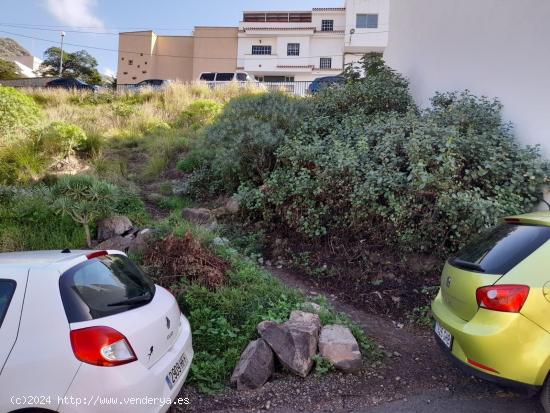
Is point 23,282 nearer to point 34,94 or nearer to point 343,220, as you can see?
point 343,220

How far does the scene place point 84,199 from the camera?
21.5 feet

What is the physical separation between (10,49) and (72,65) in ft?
29.1

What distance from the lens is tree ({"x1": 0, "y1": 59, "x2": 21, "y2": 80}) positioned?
3828cm

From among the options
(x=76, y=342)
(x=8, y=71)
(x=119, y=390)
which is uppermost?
(x=8, y=71)

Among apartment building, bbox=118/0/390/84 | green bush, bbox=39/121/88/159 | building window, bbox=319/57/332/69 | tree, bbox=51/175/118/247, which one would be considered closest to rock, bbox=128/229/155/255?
tree, bbox=51/175/118/247

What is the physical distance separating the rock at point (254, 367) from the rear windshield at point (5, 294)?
191 centimetres

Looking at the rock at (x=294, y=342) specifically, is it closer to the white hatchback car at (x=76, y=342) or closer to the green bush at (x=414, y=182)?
the white hatchback car at (x=76, y=342)

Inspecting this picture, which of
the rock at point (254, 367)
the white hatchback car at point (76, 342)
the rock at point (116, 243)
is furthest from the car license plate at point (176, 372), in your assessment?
the rock at point (116, 243)

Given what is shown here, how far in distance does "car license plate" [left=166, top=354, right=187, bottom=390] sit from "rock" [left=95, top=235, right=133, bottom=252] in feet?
9.52

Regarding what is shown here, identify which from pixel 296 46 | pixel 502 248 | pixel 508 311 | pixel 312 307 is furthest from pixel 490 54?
pixel 296 46

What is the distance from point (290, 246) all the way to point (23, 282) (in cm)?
424

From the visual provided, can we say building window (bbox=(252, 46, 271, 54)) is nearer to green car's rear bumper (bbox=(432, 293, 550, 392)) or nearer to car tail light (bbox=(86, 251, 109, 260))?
car tail light (bbox=(86, 251, 109, 260))

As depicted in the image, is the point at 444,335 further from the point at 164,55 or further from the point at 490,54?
the point at 164,55

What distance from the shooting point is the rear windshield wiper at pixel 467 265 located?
126 inches
